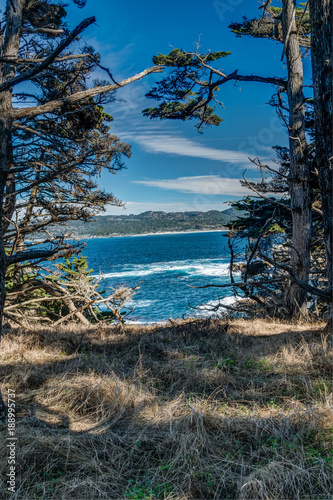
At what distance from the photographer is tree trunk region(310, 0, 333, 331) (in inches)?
154

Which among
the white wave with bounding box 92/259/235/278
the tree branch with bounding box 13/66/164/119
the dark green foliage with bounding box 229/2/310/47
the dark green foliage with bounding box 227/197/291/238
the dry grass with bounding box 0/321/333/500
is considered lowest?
the white wave with bounding box 92/259/235/278

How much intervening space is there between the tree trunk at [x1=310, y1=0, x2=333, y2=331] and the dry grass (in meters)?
2.04

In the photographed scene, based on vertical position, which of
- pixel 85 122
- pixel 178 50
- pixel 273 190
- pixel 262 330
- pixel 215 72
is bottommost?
pixel 262 330

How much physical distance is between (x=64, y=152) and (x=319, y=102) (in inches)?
207

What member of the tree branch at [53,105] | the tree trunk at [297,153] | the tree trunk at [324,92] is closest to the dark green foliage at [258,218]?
the tree trunk at [297,153]

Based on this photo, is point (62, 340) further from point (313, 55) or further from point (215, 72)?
point (215, 72)

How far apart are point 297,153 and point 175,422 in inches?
→ 232

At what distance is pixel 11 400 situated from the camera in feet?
9.61

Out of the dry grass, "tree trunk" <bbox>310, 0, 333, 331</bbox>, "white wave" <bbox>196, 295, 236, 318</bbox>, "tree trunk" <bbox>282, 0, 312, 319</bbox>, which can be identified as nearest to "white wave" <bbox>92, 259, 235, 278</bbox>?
"white wave" <bbox>196, 295, 236, 318</bbox>

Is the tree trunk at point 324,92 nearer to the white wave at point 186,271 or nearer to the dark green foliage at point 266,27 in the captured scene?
the dark green foliage at point 266,27

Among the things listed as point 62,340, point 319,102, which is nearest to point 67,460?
point 62,340

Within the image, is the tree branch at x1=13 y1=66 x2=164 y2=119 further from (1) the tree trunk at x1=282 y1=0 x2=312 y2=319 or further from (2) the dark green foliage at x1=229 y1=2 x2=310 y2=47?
(2) the dark green foliage at x1=229 y1=2 x2=310 y2=47

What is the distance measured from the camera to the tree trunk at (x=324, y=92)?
3906mm

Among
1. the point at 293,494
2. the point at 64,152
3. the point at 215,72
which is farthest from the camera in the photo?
the point at 64,152
